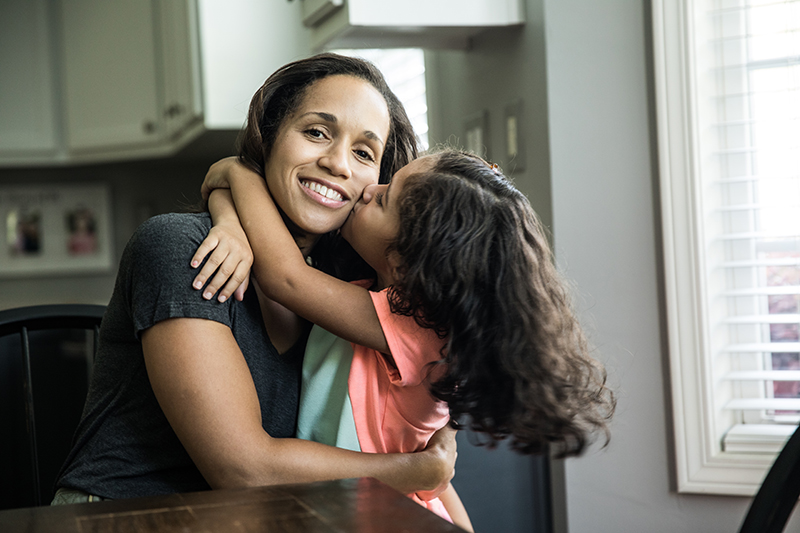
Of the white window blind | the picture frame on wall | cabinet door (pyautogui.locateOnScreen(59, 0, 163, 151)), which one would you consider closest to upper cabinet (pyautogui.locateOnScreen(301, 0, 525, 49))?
the white window blind

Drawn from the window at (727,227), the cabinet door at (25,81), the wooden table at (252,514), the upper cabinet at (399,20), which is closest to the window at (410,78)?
the upper cabinet at (399,20)

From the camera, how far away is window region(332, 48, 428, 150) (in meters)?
2.44

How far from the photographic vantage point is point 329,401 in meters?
1.01

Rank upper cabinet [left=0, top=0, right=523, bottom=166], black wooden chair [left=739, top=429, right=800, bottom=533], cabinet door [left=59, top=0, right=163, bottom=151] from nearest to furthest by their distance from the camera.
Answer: black wooden chair [left=739, top=429, right=800, bottom=533] < upper cabinet [left=0, top=0, right=523, bottom=166] < cabinet door [left=59, top=0, right=163, bottom=151]

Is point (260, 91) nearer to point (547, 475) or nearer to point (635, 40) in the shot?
point (635, 40)

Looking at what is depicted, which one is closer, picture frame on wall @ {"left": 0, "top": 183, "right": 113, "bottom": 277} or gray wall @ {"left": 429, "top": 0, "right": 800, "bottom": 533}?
gray wall @ {"left": 429, "top": 0, "right": 800, "bottom": 533}

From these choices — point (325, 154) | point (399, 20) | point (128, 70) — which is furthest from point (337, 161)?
point (128, 70)

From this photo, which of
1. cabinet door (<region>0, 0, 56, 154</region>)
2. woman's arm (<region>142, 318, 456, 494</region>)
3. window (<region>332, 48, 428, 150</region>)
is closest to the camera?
woman's arm (<region>142, 318, 456, 494</region>)

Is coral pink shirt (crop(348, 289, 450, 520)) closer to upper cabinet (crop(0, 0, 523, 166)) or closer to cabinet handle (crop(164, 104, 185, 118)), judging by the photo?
upper cabinet (crop(0, 0, 523, 166))

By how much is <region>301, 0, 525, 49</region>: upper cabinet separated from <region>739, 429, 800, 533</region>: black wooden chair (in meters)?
1.32

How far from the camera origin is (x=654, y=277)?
68.7 inches

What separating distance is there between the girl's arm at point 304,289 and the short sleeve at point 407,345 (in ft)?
0.04

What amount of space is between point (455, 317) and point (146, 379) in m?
0.41

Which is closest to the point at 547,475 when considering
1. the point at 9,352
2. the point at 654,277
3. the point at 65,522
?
the point at 654,277
